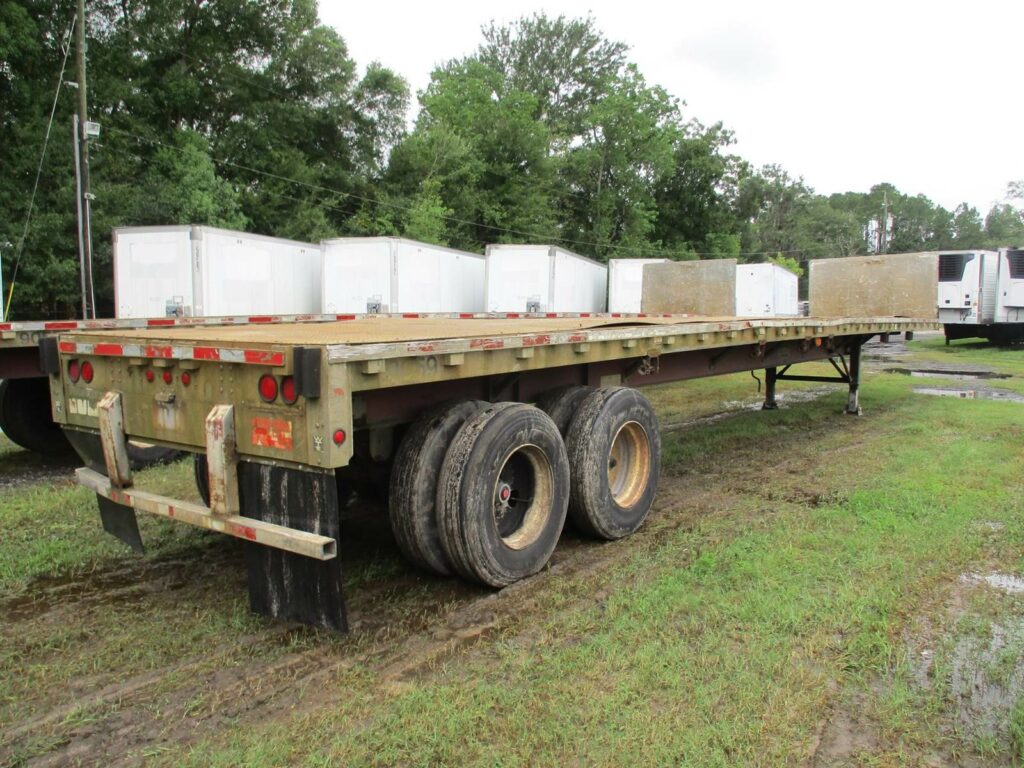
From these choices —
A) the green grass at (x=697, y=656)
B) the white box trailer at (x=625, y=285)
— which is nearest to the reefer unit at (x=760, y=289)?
the white box trailer at (x=625, y=285)

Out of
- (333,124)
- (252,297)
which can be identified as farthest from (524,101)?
(252,297)

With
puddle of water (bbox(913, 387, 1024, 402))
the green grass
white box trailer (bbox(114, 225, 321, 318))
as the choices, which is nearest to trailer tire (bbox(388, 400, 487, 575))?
the green grass

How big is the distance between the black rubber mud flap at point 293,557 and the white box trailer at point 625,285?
1736 centimetres

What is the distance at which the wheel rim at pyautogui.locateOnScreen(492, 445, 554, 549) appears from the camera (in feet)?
14.2

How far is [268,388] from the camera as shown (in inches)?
131

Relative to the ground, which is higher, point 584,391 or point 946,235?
point 946,235

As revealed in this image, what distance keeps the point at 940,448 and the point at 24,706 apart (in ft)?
27.4

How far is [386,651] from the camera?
3479mm

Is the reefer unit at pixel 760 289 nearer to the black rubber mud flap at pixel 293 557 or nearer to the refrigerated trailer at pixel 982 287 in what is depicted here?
the refrigerated trailer at pixel 982 287

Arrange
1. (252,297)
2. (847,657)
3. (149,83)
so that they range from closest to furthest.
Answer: (847,657) → (252,297) → (149,83)

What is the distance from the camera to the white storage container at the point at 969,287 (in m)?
23.2

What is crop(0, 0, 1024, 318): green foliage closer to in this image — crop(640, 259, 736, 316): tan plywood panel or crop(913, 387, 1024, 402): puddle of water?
crop(640, 259, 736, 316): tan plywood panel

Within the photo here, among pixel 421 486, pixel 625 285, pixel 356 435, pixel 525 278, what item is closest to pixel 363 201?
pixel 625 285

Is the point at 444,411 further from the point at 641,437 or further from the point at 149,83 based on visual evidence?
the point at 149,83
